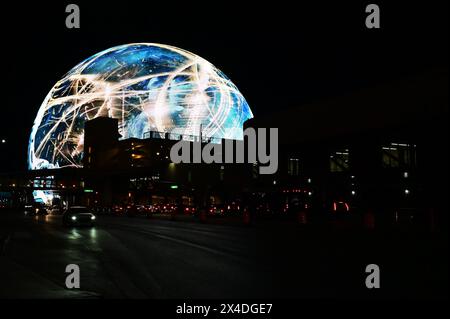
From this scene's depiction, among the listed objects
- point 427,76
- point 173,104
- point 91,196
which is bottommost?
point 91,196

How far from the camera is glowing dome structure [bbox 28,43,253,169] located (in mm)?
96875

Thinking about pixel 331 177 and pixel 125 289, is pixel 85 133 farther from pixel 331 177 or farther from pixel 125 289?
pixel 125 289

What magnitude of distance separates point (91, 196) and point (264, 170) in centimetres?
7038

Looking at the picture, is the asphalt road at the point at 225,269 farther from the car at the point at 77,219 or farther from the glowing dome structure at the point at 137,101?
the glowing dome structure at the point at 137,101

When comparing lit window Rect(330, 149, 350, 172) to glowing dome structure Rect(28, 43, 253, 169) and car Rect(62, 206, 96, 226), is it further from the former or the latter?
glowing dome structure Rect(28, 43, 253, 169)

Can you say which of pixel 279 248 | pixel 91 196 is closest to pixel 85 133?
pixel 91 196

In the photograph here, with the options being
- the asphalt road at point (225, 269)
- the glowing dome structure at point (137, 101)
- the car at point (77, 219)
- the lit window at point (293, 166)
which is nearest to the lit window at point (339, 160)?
the lit window at point (293, 166)

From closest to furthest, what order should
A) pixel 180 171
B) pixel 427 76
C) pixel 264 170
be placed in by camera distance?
1. pixel 427 76
2. pixel 264 170
3. pixel 180 171

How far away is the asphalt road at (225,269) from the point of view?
31.6ft

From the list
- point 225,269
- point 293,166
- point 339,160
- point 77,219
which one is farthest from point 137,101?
point 225,269

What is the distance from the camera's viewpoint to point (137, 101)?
316 feet

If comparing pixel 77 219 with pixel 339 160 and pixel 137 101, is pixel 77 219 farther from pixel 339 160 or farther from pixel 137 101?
pixel 137 101

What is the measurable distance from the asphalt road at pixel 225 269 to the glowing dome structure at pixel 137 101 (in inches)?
3071

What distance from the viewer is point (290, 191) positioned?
47875mm
